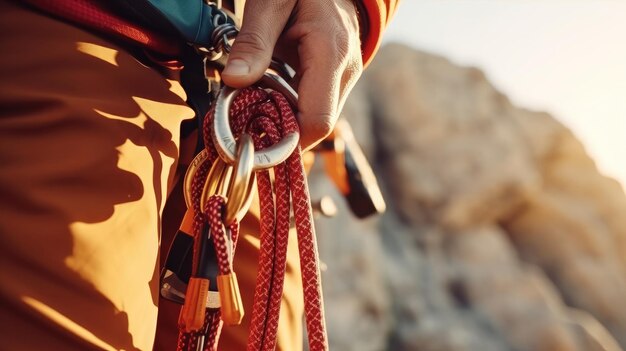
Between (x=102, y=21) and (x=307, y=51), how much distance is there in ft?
0.86

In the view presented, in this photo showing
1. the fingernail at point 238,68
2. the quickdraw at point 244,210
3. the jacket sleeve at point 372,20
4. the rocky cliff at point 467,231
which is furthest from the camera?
the rocky cliff at point 467,231

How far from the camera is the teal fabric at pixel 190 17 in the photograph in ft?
2.35

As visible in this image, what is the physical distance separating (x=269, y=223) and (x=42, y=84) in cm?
29

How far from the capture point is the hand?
70cm

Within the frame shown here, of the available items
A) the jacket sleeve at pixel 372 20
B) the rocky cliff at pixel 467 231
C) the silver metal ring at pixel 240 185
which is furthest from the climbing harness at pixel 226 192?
the rocky cliff at pixel 467 231

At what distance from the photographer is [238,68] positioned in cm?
68

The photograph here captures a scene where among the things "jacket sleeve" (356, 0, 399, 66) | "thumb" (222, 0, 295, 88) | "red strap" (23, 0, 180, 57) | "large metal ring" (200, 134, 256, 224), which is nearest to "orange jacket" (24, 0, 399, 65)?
"red strap" (23, 0, 180, 57)

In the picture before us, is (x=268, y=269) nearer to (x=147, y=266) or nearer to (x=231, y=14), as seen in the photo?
(x=147, y=266)

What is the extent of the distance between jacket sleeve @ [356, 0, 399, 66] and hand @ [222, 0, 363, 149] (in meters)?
0.11

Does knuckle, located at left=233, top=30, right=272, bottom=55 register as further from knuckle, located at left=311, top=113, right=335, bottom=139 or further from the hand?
knuckle, located at left=311, top=113, right=335, bottom=139

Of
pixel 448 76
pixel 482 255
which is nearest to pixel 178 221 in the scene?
pixel 482 255

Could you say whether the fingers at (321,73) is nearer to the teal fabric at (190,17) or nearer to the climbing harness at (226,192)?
the climbing harness at (226,192)

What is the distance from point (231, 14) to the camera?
967 mm

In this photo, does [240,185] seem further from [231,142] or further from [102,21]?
[102,21]
